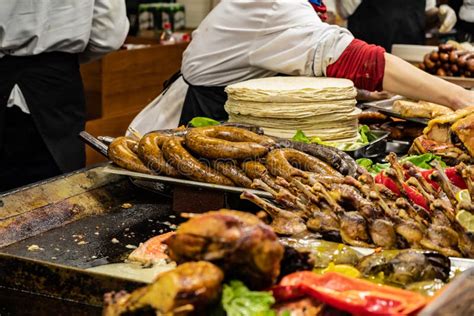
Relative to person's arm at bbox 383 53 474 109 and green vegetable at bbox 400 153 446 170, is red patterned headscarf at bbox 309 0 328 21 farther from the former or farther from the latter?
green vegetable at bbox 400 153 446 170

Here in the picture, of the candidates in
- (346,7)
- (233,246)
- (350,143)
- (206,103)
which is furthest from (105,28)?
(346,7)

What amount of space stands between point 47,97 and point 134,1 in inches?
182

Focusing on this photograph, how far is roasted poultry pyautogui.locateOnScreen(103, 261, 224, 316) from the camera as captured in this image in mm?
1416

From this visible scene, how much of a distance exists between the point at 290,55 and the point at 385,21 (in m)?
3.79

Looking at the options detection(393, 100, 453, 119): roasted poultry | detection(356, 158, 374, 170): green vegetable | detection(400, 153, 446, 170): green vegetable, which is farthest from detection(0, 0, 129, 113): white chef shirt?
detection(400, 153, 446, 170): green vegetable

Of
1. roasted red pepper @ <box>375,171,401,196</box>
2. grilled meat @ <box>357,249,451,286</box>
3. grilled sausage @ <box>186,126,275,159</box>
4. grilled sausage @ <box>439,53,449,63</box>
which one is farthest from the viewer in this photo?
grilled sausage @ <box>439,53,449,63</box>

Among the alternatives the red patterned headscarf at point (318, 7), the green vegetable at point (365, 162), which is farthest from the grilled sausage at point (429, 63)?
the green vegetable at point (365, 162)

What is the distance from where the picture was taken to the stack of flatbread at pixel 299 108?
3322mm

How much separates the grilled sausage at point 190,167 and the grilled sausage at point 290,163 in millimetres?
168

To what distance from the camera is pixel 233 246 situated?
4.88 ft

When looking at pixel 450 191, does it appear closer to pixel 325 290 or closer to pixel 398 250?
pixel 398 250

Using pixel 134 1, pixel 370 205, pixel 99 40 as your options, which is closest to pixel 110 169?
pixel 370 205

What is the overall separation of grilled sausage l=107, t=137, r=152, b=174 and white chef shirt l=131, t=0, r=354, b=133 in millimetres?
1153

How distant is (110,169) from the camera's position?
2.88 m
